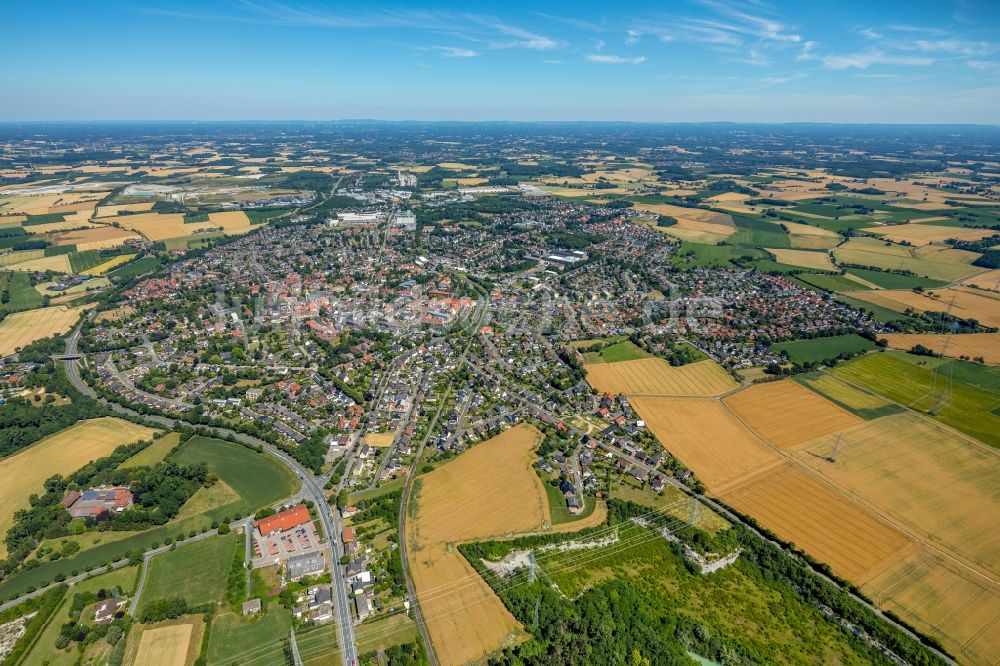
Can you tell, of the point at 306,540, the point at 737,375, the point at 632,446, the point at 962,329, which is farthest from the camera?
the point at 962,329

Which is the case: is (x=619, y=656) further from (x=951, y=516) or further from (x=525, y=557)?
(x=951, y=516)

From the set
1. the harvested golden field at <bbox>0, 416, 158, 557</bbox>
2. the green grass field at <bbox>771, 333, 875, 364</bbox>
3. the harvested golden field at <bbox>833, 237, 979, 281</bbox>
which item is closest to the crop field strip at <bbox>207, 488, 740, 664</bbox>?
the harvested golden field at <bbox>0, 416, 158, 557</bbox>

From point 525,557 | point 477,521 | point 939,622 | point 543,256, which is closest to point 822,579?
point 939,622

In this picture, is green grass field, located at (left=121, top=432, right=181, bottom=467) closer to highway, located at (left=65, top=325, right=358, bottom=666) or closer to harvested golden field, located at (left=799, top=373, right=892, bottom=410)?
highway, located at (left=65, top=325, right=358, bottom=666)

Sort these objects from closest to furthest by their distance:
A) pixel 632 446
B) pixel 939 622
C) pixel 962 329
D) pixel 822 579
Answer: pixel 939 622 → pixel 822 579 → pixel 632 446 → pixel 962 329

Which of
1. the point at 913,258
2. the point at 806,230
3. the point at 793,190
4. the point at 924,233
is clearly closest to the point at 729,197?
the point at 793,190

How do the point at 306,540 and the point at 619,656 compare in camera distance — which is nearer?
the point at 619,656
